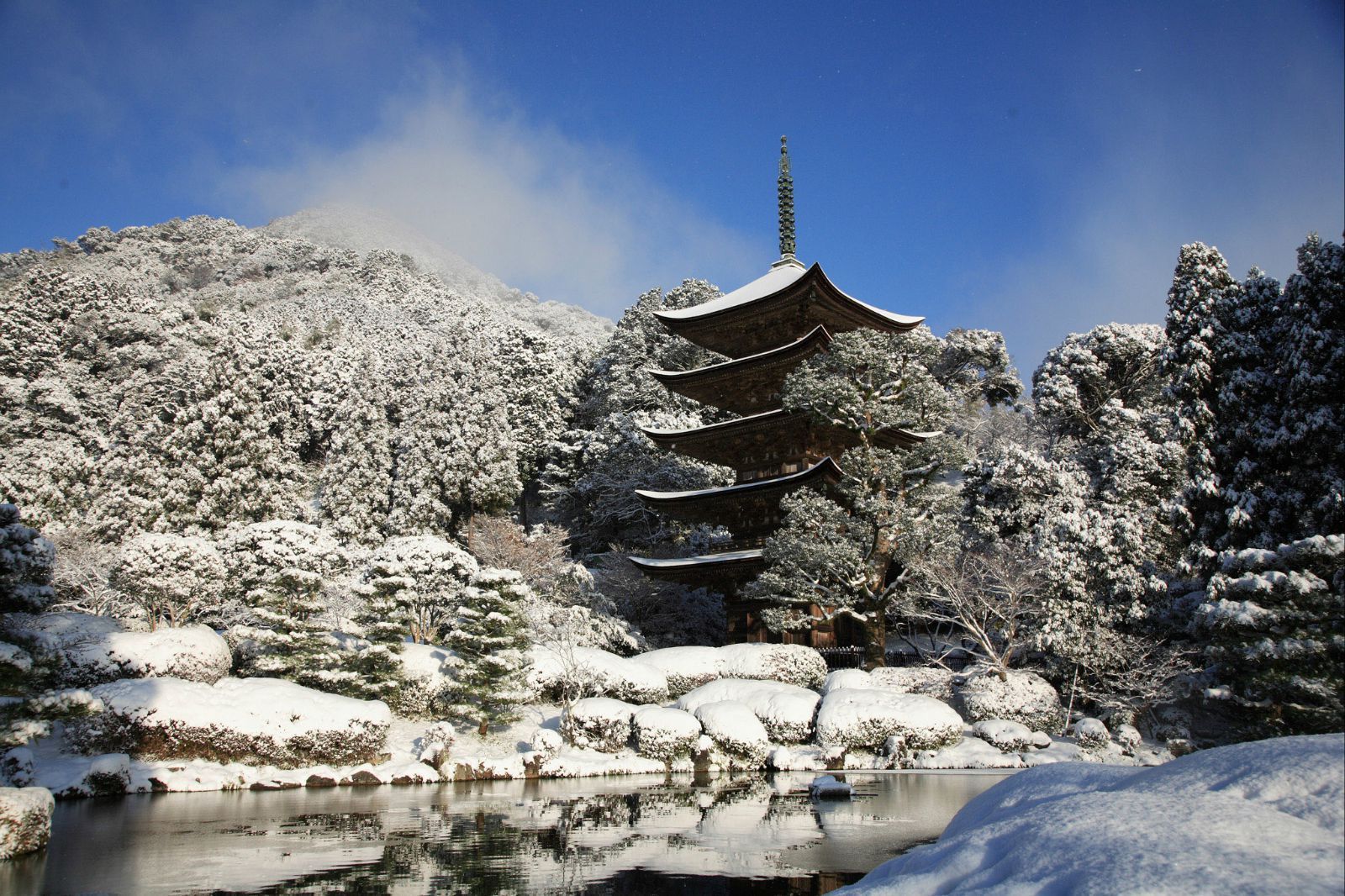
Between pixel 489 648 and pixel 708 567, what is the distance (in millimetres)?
7919

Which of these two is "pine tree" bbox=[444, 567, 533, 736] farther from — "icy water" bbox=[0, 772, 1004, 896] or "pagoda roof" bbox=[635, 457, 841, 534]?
"pagoda roof" bbox=[635, 457, 841, 534]

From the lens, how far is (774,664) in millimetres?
20516

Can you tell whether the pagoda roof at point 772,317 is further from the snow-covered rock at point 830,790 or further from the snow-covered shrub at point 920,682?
the snow-covered rock at point 830,790

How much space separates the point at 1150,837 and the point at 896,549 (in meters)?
18.1

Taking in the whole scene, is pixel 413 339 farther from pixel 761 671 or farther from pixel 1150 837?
pixel 1150 837

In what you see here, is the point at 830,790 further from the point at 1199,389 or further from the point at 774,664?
the point at 1199,389

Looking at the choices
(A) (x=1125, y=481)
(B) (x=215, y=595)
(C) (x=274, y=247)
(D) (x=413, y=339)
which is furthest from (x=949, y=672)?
(C) (x=274, y=247)

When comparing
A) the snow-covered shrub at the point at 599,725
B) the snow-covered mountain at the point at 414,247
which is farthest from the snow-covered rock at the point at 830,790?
the snow-covered mountain at the point at 414,247

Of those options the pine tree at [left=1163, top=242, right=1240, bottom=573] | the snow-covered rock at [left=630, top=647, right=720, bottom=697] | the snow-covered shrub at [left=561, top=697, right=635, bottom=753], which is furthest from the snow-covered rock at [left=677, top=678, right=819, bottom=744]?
the pine tree at [left=1163, top=242, right=1240, bottom=573]

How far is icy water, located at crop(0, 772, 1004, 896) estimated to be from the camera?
6.94 metres

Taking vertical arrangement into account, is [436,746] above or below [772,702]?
below

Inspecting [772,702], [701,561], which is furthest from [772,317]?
[772,702]

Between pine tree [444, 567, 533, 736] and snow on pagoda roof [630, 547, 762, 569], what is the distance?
22.8 ft

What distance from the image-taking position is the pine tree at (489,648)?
17203 millimetres
